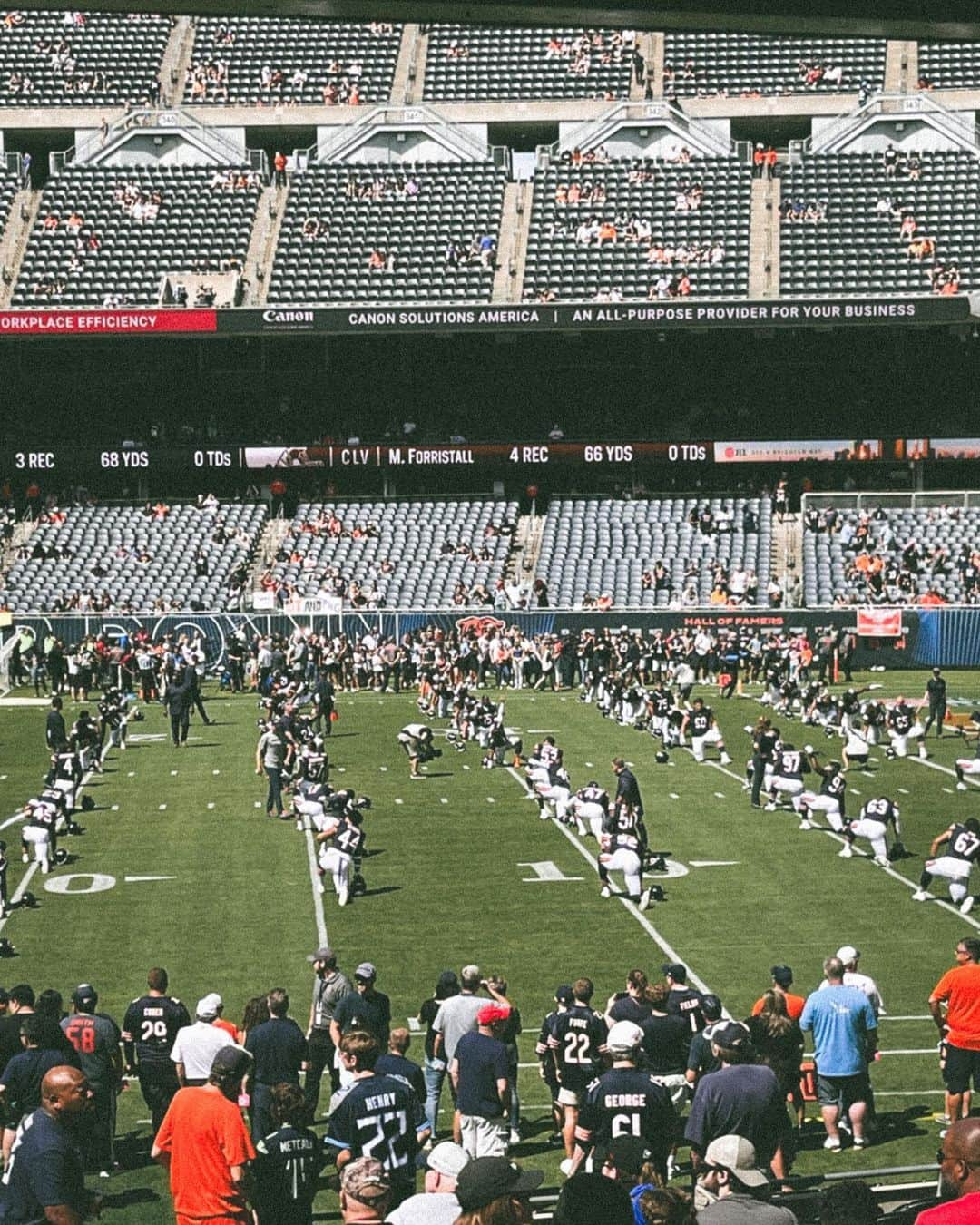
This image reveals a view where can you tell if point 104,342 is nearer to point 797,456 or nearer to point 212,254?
point 212,254

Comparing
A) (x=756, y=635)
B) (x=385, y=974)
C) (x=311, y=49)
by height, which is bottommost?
(x=385, y=974)

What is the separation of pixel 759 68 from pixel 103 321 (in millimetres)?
25460

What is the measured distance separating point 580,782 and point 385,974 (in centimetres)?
1129

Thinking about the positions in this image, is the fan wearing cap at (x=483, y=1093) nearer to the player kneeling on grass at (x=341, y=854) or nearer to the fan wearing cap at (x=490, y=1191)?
the fan wearing cap at (x=490, y=1191)

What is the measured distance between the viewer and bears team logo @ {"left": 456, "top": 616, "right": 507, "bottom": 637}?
147 feet

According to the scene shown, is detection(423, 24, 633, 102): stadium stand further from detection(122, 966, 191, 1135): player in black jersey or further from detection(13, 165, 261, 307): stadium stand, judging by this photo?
detection(122, 966, 191, 1135): player in black jersey

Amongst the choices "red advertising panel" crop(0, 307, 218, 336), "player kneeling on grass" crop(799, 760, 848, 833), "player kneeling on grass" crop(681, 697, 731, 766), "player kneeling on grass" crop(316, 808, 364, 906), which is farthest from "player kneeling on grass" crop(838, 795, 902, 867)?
"red advertising panel" crop(0, 307, 218, 336)

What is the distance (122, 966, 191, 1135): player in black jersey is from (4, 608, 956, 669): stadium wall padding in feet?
106

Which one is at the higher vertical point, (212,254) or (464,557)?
(212,254)

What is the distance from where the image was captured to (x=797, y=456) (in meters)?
54.1

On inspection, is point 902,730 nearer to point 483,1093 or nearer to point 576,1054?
point 576,1054

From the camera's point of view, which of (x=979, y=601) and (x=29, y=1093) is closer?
(x=29, y=1093)

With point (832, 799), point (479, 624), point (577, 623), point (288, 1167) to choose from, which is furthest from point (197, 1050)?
point (577, 623)

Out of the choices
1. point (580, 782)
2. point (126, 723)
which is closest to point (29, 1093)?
point (580, 782)
